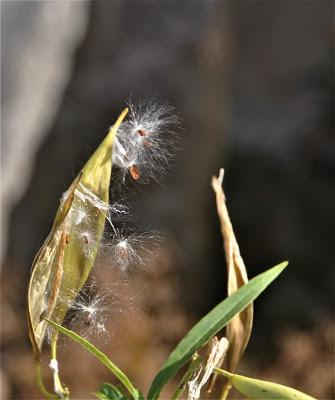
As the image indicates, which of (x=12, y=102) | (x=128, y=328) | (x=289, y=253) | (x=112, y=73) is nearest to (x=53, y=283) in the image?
(x=128, y=328)

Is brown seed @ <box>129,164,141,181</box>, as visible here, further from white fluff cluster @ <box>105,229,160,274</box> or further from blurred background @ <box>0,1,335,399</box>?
blurred background @ <box>0,1,335,399</box>

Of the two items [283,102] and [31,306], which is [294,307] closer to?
[283,102]

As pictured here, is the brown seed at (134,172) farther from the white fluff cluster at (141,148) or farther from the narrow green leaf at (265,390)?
the narrow green leaf at (265,390)

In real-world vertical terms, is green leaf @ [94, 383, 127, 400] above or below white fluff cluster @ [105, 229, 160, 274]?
below

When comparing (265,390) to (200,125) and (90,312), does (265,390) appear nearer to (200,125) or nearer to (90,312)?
(90,312)

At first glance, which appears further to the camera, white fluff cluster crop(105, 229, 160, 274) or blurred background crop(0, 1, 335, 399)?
blurred background crop(0, 1, 335, 399)

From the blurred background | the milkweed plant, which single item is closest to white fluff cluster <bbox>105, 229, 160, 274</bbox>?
the milkweed plant

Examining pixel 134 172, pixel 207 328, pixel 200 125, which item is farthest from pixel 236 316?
pixel 200 125
